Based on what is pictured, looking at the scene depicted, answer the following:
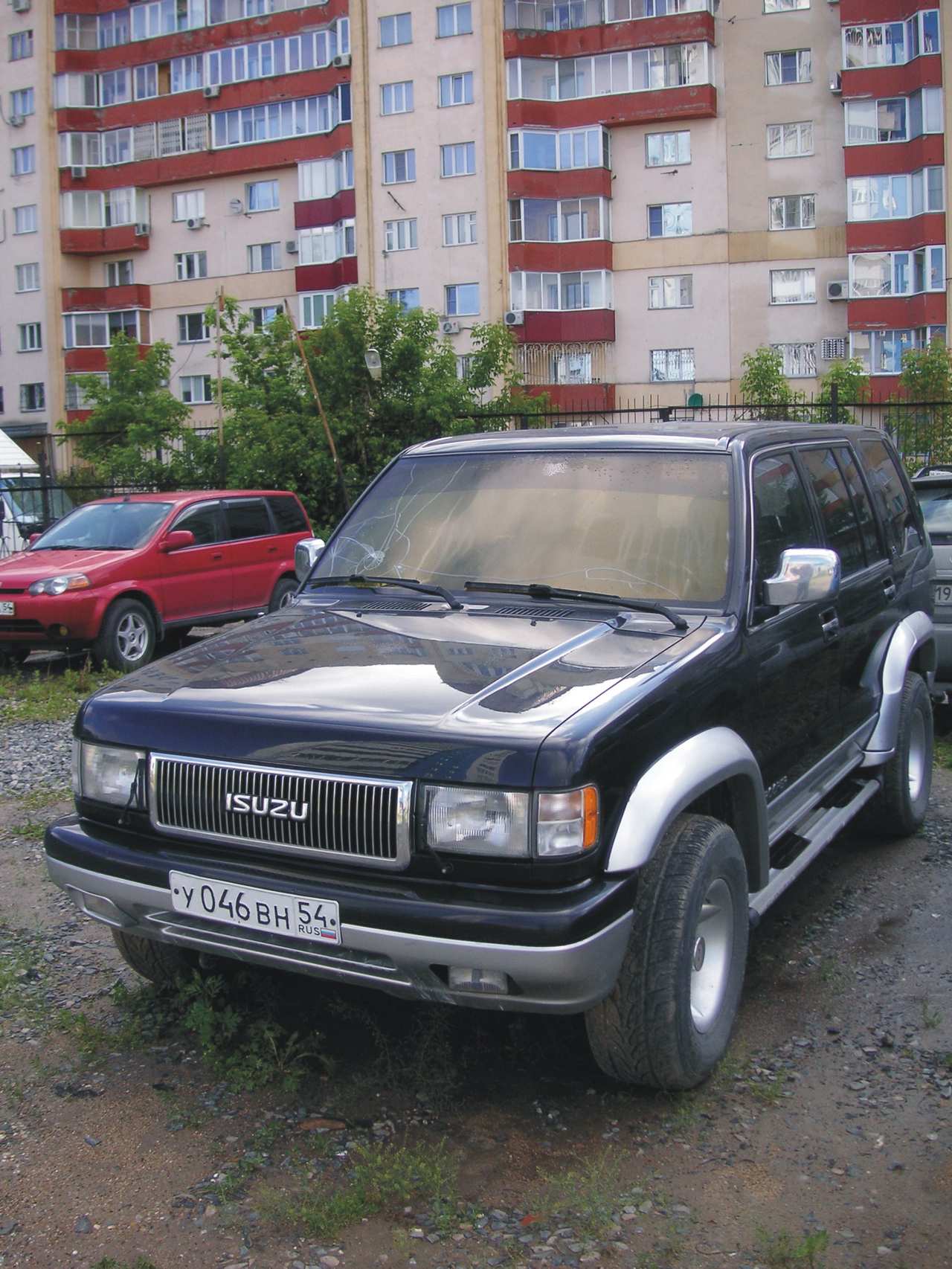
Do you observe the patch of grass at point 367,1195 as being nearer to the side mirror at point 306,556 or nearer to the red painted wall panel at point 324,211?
the side mirror at point 306,556

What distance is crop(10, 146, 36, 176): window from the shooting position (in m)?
50.6

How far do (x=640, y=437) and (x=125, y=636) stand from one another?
25.9 feet

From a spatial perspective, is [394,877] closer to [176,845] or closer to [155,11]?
[176,845]

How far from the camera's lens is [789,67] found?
40.8 meters

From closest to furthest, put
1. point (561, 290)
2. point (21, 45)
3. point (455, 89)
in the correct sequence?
point (561, 290) → point (455, 89) → point (21, 45)

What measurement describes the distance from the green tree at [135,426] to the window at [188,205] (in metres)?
8.83

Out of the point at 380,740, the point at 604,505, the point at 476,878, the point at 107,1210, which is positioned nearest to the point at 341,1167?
the point at 107,1210

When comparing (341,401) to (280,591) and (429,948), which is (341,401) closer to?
(280,591)

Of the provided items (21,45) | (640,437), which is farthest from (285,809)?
(21,45)

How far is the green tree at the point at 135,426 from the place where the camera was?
769 inches

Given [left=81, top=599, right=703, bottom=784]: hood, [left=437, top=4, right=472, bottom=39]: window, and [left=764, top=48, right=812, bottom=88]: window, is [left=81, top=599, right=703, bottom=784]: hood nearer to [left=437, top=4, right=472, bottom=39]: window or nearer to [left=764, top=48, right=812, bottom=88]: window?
[left=764, top=48, right=812, bottom=88]: window

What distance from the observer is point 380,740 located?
3266 millimetres

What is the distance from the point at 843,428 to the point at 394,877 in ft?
11.8

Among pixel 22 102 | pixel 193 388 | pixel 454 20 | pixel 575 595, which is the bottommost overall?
pixel 575 595
